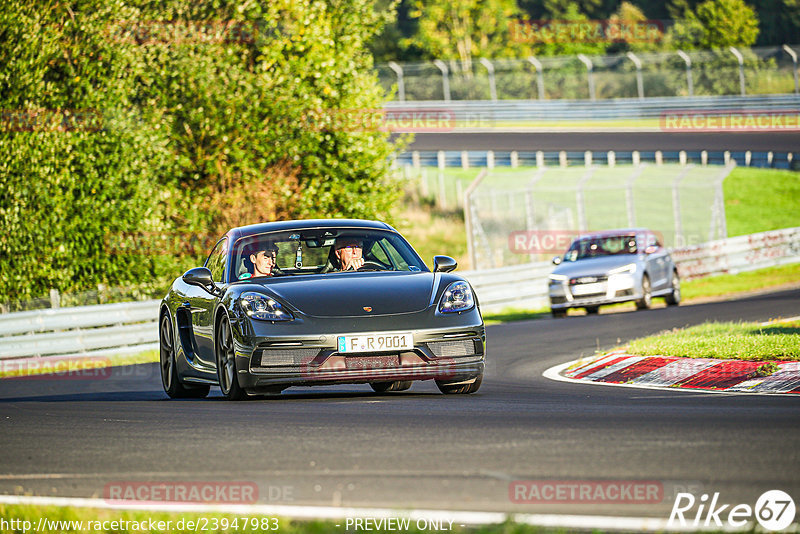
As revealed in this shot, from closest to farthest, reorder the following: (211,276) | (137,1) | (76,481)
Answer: (76,481), (211,276), (137,1)

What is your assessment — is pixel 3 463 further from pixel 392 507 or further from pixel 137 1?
pixel 137 1

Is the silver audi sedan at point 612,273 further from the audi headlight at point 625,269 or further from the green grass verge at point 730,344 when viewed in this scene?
the green grass verge at point 730,344

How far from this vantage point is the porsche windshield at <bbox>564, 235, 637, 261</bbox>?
2352 cm

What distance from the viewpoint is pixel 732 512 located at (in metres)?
4.75

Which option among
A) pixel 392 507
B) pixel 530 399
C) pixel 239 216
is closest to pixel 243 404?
pixel 530 399

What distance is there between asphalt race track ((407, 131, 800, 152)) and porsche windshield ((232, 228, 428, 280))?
34.7 meters

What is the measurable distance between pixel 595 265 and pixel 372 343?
1409 centimetres

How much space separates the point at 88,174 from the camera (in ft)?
73.0

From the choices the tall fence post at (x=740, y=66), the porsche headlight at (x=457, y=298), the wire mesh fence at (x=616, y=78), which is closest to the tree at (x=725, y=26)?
the wire mesh fence at (x=616, y=78)

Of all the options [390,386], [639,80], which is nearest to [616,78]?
[639,80]

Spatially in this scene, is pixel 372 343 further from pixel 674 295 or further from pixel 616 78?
pixel 616 78

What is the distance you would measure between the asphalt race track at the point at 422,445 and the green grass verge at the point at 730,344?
1.63m

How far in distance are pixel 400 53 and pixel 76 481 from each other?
6733 centimetres

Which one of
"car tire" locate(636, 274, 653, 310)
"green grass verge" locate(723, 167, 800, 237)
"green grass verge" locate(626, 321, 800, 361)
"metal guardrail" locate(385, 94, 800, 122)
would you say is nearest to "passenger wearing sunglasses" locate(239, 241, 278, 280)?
"green grass verge" locate(626, 321, 800, 361)
